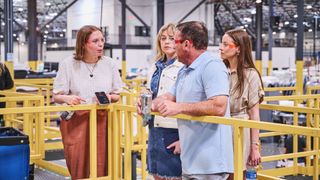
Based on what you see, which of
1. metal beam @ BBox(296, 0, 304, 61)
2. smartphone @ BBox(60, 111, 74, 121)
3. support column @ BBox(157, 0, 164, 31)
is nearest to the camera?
smartphone @ BBox(60, 111, 74, 121)

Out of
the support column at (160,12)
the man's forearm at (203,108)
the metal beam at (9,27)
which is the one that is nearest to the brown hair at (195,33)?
the man's forearm at (203,108)

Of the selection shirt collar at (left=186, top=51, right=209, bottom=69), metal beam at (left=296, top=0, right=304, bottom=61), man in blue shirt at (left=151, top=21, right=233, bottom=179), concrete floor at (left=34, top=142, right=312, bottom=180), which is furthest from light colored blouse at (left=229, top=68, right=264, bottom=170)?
metal beam at (left=296, top=0, right=304, bottom=61)

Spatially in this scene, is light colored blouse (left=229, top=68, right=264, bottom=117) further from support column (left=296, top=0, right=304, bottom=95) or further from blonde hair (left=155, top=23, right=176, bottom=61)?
support column (left=296, top=0, right=304, bottom=95)

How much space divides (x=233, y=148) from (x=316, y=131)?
2.36ft

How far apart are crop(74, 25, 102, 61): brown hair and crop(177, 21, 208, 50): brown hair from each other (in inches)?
64.9

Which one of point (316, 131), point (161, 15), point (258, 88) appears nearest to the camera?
point (316, 131)

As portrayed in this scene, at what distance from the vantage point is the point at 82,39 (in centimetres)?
452

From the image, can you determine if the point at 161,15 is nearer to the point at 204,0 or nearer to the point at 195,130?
the point at 204,0

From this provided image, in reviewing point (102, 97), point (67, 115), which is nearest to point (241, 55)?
point (102, 97)

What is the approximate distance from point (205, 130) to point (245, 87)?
70 centimetres

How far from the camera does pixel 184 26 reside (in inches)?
121

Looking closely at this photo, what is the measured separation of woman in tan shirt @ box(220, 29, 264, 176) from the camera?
3689 mm

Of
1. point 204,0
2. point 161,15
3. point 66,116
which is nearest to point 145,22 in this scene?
point 204,0

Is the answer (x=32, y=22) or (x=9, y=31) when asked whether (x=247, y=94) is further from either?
(x=32, y=22)
